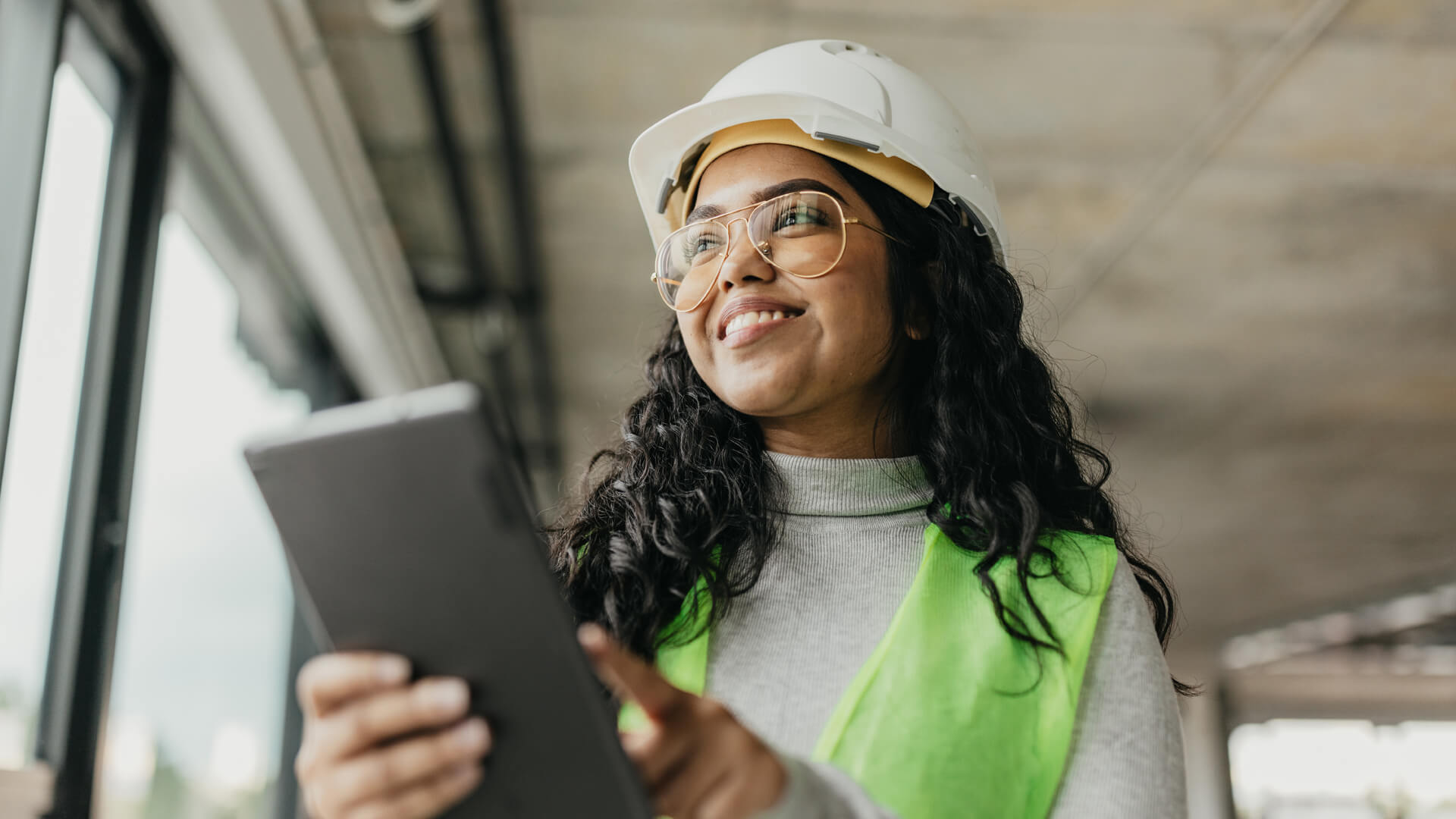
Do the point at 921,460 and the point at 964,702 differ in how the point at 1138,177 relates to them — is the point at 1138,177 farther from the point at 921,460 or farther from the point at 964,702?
the point at 964,702

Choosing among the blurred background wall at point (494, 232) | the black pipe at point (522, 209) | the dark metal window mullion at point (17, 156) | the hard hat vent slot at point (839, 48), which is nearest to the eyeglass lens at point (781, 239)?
the hard hat vent slot at point (839, 48)

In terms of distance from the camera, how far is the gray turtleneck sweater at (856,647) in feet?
3.16

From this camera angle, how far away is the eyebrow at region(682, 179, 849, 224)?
4.28 ft

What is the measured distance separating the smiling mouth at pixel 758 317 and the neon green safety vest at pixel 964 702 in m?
0.31

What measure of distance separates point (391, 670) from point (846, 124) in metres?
0.84

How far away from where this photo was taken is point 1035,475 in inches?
51.1

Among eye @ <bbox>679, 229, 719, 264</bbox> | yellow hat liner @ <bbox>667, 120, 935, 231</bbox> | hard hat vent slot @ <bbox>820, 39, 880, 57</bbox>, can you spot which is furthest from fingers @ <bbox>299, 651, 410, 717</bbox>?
hard hat vent slot @ <bbox>820, 39, 880, 57</bbox>

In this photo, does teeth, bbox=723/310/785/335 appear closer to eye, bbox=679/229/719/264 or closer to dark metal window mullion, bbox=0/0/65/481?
eye, bbox=679/229/719/264

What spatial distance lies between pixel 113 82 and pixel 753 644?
2204 mm

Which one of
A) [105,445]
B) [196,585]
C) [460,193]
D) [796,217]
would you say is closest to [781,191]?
[796,217]

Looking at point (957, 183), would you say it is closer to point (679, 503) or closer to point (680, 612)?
point (679, 503)

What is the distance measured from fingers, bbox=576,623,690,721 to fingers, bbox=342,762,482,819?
114mm

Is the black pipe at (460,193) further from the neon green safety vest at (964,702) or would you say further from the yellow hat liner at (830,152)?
the neon green safety vest at (964,702)

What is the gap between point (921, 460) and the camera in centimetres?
132
